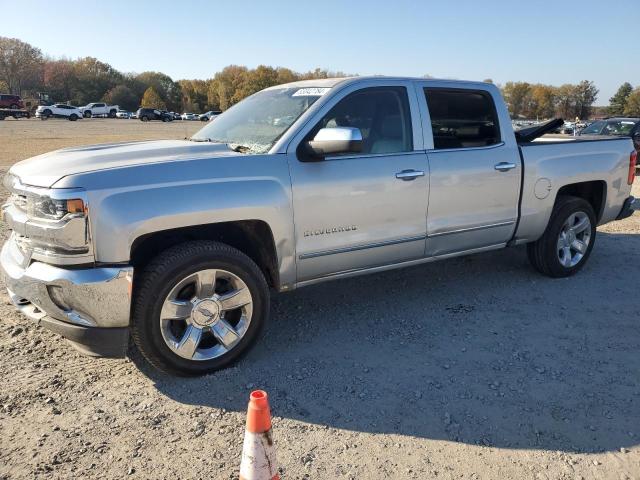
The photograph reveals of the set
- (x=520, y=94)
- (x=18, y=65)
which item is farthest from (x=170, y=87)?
(x=520, y=94)

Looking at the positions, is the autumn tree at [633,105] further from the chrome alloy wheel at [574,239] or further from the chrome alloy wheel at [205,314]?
the chrome alloy wheel at [205,314]

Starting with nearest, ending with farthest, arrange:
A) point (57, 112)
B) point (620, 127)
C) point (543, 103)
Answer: point (620, 127)
point (57, 112)
point (543, 103)

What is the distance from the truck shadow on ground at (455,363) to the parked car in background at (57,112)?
65966 mm

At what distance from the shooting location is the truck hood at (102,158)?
3205mm

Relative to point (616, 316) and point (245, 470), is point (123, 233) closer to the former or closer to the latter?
point (245, 470)

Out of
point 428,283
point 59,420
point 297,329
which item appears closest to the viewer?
point 59,420

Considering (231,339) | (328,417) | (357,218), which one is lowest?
(328,417)

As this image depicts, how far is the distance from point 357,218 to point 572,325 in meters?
2.02

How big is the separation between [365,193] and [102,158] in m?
1.81

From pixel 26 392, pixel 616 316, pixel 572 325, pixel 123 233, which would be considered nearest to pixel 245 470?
pixel 123 233

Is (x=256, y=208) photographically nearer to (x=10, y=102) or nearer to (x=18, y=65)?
(x=10, y=102)

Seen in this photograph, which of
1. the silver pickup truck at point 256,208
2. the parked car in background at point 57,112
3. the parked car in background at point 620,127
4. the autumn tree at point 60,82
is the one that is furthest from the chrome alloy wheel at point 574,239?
the autumn tree at point 60,82

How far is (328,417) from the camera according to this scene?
10.2 ft

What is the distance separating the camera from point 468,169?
4496mm
